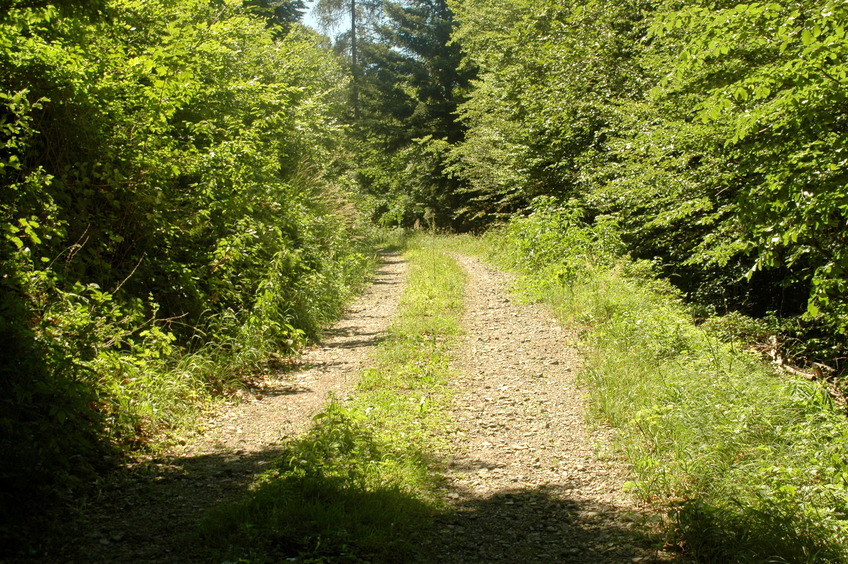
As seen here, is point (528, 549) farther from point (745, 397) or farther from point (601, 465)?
point (745, 397)

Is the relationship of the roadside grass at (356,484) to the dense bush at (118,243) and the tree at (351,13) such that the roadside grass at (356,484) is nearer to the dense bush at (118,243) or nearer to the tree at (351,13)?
the dense bush at (118,243)

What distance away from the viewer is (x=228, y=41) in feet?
38.7

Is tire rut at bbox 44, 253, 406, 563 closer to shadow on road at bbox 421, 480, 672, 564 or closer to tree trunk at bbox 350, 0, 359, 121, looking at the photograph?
shadow on road at bbox 421, 480, 672, 564

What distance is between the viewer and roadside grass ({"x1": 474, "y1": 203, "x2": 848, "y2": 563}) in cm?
381

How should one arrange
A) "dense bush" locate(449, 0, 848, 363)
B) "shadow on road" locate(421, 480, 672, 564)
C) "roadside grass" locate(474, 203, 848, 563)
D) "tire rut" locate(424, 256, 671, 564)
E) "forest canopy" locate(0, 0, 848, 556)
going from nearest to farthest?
"roadside grass" locate(474, 203, 848, 563), "shadow on road" locate(421, 480, 672, 564), "tire rut" locate(424, 256, 671, 564), "forest canopy" locate(0, 0, 848, 556), "dense bush" locate(449, 0, 848, 363)

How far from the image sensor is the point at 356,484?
15.6 ft

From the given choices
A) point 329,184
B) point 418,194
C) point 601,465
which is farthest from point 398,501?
point 418,194

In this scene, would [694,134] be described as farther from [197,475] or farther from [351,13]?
[351,13]

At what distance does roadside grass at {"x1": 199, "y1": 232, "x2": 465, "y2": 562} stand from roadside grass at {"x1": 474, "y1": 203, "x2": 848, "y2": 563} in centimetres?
174

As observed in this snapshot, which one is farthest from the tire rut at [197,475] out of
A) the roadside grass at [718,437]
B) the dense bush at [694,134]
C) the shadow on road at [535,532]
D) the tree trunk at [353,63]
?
the tree trunk at [353,63]

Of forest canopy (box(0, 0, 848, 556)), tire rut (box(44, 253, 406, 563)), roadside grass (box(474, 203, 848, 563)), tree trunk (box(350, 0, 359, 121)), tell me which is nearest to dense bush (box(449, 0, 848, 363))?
forest canopy (box(0, 0, 848, 556))

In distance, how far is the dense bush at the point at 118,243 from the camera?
16.1 feet

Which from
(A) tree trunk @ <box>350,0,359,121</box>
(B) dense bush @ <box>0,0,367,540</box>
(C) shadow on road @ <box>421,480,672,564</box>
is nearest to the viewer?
(C) shadow on road @ <box>421,480,672,564</box>

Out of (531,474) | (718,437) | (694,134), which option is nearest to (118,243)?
(531,474)
